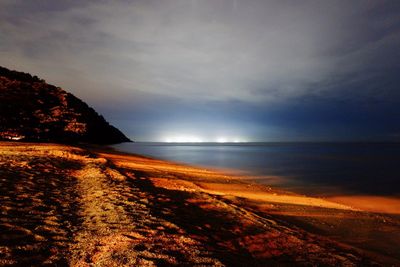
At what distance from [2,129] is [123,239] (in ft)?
108

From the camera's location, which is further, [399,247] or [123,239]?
[399,247]

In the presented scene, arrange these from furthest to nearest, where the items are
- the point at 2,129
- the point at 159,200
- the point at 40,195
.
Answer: the point at 2,129, the point at 159,200, the point at 40,195

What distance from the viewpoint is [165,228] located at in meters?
6.36

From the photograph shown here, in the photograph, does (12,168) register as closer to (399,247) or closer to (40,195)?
(40,195)

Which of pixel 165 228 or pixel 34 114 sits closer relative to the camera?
pixel 165 228

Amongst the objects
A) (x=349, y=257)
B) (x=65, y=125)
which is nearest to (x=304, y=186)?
(x=349, y=257)

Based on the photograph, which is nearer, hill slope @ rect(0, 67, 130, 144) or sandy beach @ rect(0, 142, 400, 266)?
sandy beach @ rect(0, 142, 400, 266)

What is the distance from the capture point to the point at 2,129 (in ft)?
97.3

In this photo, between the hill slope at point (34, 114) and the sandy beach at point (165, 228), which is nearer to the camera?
the sandy beach at point (165, 228)

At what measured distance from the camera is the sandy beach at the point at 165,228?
4652 millimetres

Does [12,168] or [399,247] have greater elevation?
[12,168]

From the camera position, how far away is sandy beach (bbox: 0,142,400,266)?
465cm

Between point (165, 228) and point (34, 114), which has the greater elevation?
point (34, 114)

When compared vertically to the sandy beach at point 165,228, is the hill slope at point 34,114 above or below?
above
